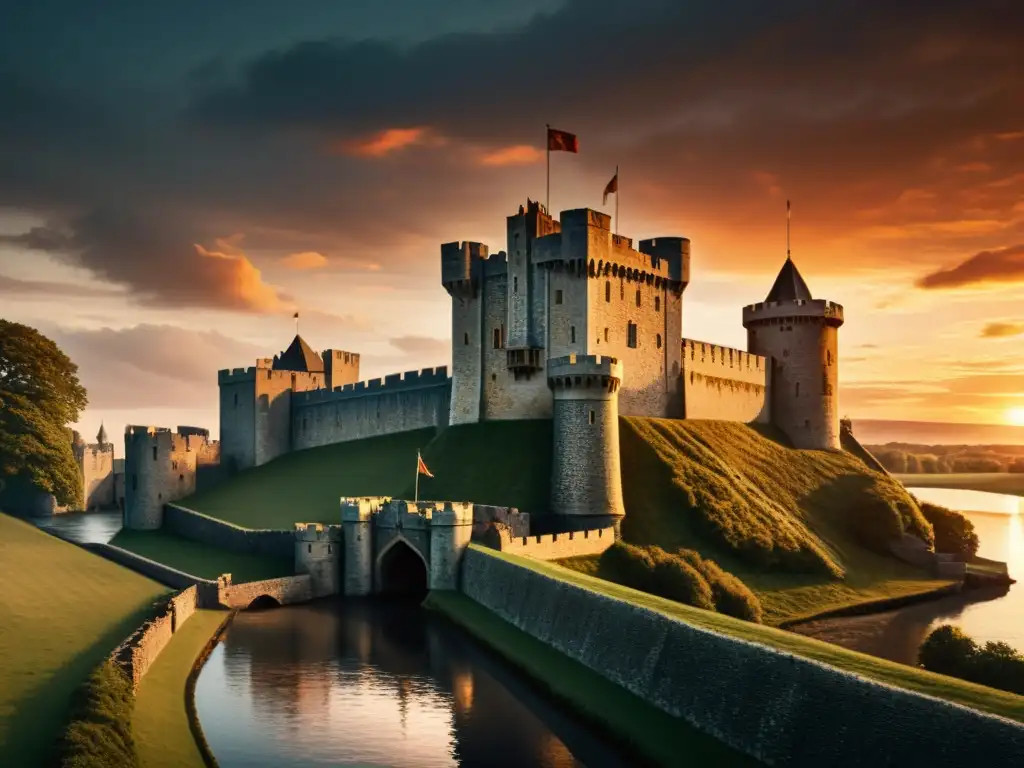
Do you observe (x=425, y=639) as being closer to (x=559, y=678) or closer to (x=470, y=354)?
(x=559, y=678)

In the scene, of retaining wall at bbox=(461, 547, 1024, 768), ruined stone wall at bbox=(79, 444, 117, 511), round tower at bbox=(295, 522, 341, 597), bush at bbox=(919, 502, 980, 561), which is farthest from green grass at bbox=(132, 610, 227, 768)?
ruined stone wall at bbox=(79, 444, 117, 511)

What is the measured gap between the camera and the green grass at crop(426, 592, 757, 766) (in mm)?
26547

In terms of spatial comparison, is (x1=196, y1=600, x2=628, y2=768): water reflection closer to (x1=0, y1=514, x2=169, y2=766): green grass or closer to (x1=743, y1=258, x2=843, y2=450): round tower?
(x1=0, y1=514, x2=169, y2=766): green grass

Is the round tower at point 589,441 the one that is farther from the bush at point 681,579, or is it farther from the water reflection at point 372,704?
the water reflection at point 372,704

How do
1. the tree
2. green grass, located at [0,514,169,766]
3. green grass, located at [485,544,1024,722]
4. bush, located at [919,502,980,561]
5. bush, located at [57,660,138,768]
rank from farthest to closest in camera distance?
bush, located at [919,502,980,561] < the tree < green grass, located at [0,514,169,766] < bush, located at [57,660,138,768] < green grass, located at [485,544,1024,722]

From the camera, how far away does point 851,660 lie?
88.5ft

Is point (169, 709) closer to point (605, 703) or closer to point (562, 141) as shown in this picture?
point (605, 703)

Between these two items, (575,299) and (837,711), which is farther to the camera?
(575,299)

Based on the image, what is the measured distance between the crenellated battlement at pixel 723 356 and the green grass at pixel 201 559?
36722 mm

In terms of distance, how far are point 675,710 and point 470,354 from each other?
148 feet

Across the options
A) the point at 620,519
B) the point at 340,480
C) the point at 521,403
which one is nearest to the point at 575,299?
the point at 521,403

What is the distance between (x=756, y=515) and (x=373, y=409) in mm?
35652

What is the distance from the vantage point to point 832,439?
292ft

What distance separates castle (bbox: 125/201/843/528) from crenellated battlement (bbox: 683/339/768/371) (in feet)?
0.55
